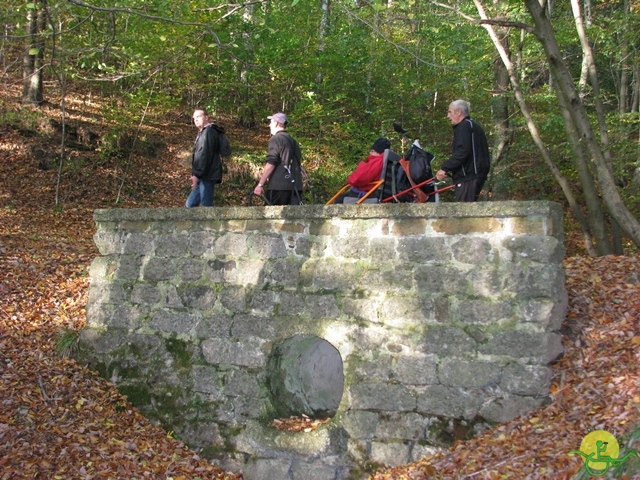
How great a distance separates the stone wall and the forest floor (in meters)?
0.21

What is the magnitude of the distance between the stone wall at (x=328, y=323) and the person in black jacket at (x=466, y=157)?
2.98 ft

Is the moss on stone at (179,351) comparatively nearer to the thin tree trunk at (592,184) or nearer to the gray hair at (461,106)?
the gray hair at (461,106)

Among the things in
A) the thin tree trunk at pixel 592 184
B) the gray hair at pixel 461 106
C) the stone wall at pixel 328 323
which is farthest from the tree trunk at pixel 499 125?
the stone wall at pixel 328 323

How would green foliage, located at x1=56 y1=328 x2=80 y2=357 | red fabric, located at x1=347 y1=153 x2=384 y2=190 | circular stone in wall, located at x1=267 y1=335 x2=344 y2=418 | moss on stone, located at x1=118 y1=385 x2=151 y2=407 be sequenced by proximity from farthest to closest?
green foliage, located at x1=56 y1=328 x2=80 y2=357 → moss on stone, located at x1=118 y1=385 x2=151 y2=407 → red fabric, located at x1=347 y1=153 x2=384 y2=190 → circular stone in wall, located at x1=267 y1=335 x2=344 y2=418

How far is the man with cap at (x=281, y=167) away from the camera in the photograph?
6.45 m

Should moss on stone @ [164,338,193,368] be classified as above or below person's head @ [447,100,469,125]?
below

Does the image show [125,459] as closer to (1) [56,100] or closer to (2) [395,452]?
(2) [395,452]

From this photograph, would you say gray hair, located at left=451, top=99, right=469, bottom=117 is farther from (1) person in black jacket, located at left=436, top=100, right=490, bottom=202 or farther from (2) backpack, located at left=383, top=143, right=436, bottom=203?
(2) backpack, located at left=383, top=143, right=436, bottom=203

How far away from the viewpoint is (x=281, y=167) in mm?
6543

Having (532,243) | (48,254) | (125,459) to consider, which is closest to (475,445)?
(532,243)

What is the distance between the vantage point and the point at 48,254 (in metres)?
9.59

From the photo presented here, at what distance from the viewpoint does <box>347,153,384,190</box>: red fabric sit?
6.07 m

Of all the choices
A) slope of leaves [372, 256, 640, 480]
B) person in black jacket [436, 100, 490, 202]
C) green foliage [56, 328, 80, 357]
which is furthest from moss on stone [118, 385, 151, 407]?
person in black jacket [436, 100, 490, 202]

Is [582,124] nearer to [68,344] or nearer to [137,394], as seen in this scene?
[137,394]
